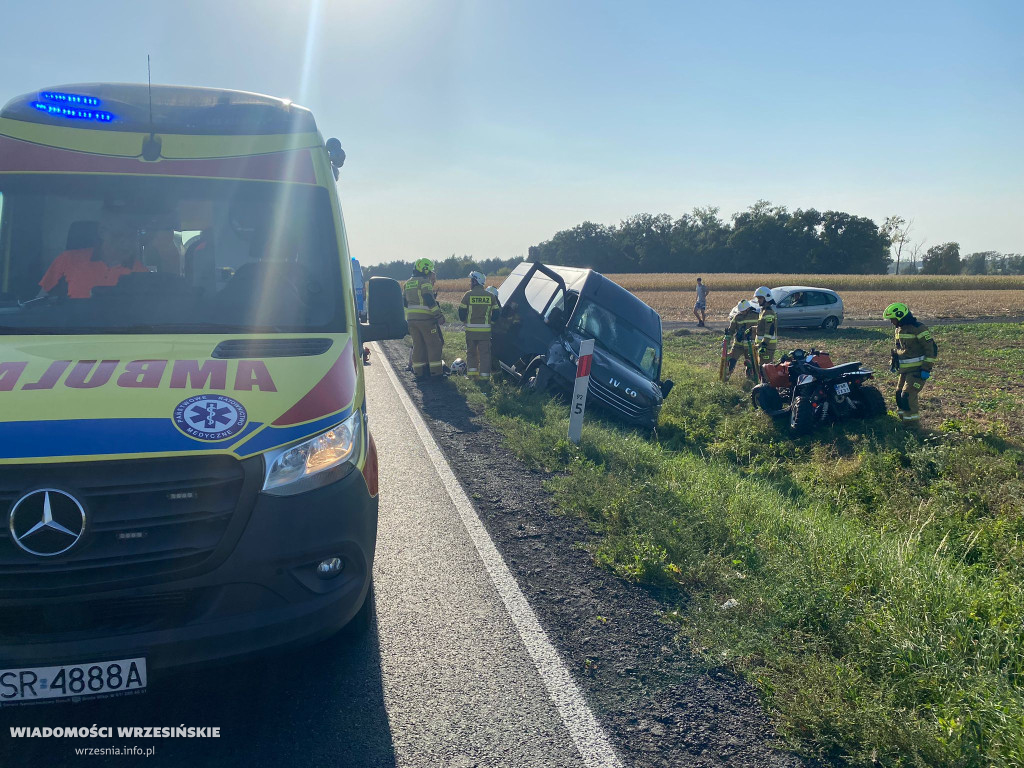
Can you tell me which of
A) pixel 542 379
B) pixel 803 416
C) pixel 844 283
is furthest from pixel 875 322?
pixel 844 283

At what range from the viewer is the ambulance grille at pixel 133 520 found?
2660mm

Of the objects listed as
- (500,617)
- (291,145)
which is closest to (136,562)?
(500,617)

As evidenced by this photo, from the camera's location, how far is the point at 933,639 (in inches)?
138

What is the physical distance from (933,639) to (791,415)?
7.16 m

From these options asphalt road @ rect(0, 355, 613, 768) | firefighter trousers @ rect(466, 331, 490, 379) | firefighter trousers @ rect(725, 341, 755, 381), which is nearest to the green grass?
asphalt road @ rect(0, 355, 613, 768)

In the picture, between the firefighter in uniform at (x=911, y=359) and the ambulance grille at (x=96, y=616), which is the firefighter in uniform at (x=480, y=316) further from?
the ambulance grille at (x=96, y=616)

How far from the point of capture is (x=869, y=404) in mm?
10242

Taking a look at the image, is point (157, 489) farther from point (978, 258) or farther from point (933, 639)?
point (978, 258)

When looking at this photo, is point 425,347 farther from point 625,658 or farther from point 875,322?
point 875,322

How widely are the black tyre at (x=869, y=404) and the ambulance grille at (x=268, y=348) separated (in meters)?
8.86

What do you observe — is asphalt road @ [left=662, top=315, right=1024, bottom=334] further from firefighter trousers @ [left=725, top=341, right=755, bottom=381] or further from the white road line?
the white road line

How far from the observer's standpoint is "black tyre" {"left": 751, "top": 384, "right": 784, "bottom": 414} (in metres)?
10.7

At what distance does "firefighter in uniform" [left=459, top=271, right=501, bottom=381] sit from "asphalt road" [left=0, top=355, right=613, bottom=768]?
8107 mm

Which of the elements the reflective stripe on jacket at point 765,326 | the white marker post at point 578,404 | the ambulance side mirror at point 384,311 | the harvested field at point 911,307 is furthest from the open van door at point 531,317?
the harvested field at point 911,307
